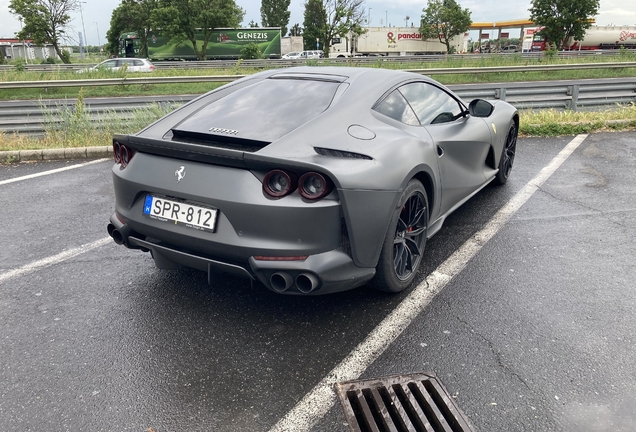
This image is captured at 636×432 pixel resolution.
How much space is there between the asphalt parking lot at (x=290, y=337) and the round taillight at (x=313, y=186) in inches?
34.9

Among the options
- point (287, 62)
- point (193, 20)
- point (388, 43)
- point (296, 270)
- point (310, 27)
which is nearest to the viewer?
point (296, 270)

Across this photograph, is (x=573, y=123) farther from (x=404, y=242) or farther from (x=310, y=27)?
(x=310, y=27)

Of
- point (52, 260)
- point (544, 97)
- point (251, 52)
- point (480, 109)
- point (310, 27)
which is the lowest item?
point (52, 260)

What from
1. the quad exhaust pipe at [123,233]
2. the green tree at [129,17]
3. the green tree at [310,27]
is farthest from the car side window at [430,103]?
the green tree at [310,27]

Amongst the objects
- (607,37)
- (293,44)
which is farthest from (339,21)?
(607,37)

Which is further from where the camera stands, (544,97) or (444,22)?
(444,22)

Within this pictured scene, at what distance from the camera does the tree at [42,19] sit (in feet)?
136

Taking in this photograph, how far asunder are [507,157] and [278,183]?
4.05 m

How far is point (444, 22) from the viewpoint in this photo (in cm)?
6203

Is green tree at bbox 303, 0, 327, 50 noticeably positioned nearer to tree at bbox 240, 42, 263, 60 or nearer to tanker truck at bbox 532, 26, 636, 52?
tree at bbox 240, 42, 263, 60

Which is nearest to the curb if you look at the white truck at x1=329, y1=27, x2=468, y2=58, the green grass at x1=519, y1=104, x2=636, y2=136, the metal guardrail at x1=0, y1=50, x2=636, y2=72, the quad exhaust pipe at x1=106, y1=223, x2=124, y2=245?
the quad exhaust pipe at x1=106, y1=223, x2=124, y2=245

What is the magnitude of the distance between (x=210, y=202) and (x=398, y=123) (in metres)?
1.48

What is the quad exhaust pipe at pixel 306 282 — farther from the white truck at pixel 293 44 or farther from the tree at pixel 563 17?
the white truck at pixel 293 44

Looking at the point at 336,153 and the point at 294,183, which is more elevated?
the point at 336,153
